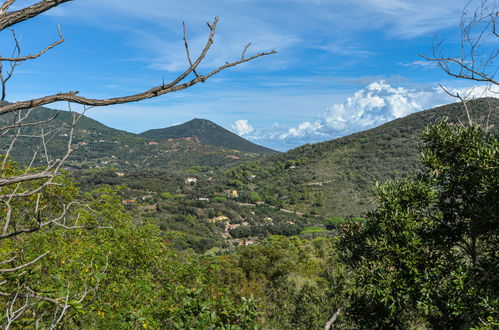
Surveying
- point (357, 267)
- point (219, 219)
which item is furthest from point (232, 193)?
point (357, 267)

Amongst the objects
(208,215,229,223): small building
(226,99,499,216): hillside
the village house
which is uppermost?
(226,99,499,216): hillside

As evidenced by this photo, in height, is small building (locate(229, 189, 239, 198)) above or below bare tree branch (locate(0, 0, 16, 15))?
below

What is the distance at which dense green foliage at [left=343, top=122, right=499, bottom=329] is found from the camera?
18.2ft

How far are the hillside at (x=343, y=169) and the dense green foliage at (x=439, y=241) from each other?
222 ft

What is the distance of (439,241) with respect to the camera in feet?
21.6

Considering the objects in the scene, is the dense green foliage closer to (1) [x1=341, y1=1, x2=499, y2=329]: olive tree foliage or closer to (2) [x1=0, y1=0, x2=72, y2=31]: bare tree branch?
(1) [x1=341, y1=1, x2=499, y2=329]: olive tree foliage

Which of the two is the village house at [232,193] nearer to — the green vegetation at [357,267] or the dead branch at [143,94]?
the green vegetation at [357,267]

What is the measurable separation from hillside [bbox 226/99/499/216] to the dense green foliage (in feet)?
222

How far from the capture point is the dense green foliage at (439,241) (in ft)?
18.2

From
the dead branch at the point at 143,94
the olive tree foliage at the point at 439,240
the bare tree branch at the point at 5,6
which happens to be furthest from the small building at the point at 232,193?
the bare tree branch at the point at 5,6

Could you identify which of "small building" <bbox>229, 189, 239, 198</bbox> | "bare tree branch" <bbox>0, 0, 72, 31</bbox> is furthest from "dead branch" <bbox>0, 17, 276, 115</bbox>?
"small building" <bbox>229, 189, 239, 198</bbox>

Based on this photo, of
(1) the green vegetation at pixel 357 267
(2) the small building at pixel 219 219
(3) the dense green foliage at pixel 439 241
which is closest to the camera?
(1) the green vegetation at pixel 357 267

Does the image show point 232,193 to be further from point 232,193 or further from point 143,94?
point 143,94

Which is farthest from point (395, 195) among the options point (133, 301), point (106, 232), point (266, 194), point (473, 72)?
point (266, 194)
